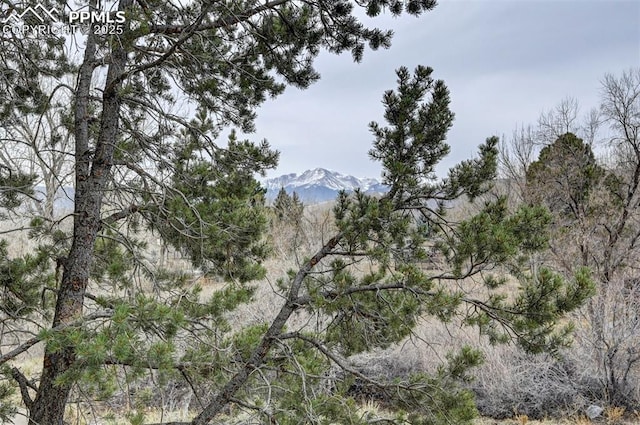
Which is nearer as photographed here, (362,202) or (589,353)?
(362,202)

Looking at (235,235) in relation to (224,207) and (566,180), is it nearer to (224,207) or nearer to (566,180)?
(224,207)

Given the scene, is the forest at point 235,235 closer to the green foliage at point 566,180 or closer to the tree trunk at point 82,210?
the tree trunk at point 82,210

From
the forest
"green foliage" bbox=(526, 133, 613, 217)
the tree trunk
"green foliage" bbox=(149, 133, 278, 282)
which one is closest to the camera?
the forest

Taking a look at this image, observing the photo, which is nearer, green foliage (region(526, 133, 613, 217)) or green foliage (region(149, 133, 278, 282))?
green foliage (region(149, 133, 278, 282))

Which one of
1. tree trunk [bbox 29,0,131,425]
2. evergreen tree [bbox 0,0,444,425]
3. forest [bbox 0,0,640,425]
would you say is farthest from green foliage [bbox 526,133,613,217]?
tree trunk [bbox 29,0,131,425]

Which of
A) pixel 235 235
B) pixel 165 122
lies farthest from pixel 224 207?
pixel 165 122

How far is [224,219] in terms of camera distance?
2.77 meters

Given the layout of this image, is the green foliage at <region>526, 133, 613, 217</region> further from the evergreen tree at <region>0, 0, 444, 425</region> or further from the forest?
the evergreen tree at <region>0, 0, 444, 425</region>

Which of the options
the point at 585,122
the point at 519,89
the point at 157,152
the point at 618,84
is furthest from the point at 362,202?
the point at 585,122

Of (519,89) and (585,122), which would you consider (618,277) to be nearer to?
(519,89)

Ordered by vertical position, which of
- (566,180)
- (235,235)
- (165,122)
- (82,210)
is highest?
(566,180)

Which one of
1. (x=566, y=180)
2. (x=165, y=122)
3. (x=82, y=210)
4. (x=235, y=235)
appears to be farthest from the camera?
(x=566, y=180)

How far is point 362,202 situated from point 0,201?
2.72m

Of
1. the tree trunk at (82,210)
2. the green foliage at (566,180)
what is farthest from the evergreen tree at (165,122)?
the green foliage at (566,180)
